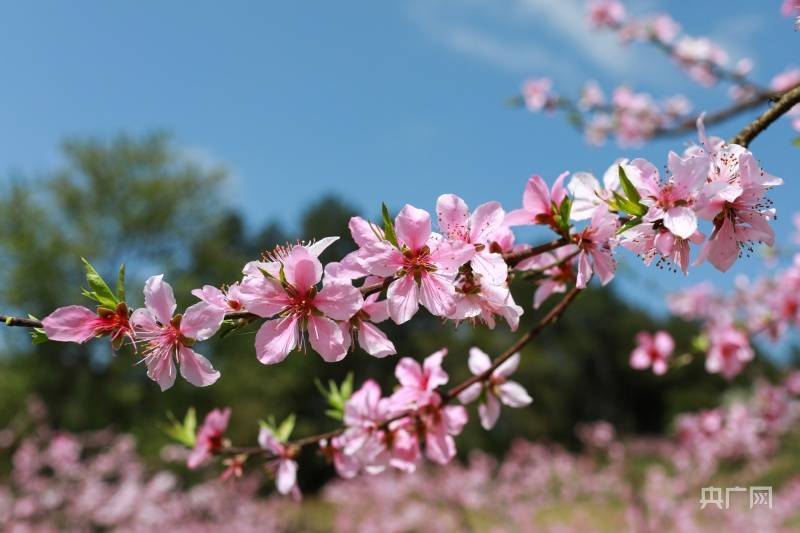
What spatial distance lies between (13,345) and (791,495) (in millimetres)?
16105

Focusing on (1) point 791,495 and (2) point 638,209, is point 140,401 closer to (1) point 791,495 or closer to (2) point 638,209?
(1) point 791,495

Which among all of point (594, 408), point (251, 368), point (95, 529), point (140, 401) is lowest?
point (95, 529)

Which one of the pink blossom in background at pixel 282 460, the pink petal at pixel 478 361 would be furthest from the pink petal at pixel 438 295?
the pink blossom in background at pixel 282 460

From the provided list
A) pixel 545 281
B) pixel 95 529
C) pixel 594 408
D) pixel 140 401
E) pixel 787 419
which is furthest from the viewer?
pixel 594 408

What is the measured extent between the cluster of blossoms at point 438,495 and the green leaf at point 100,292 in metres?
4.19

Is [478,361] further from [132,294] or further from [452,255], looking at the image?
[132,294]

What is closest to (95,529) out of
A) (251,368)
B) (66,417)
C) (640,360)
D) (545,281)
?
(66,417)

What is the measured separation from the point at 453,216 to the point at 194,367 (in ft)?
1.41

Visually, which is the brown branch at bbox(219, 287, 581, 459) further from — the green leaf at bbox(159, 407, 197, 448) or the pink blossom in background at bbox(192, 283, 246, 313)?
the pink blossom in background at bbox(192, 283, 246, 313)

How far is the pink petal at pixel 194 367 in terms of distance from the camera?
848mm

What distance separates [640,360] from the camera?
220 centimetres

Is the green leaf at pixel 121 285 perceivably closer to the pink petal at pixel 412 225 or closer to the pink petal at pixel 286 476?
the pink petal at pixel 412 225

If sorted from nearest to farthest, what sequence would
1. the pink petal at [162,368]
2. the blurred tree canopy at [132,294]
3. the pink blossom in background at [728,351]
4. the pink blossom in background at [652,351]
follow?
the pink petal at [162,368] < the pink blossom in background at [652,351] < the pink blossom in background at [728,351] < the blurred tree canopy at [132,294]

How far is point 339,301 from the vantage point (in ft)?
2.60
